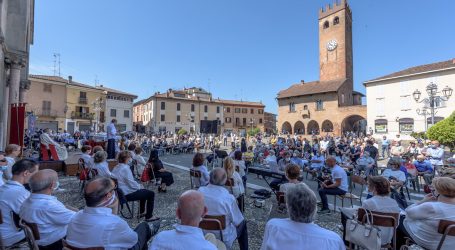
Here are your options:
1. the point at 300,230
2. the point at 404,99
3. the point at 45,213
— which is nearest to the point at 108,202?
the point at 45,213

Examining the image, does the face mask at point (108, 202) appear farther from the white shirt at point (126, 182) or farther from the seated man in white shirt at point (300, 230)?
the white shirt at point (126, 182)

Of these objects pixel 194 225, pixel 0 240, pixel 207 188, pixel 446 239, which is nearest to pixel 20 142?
pixel 0 240

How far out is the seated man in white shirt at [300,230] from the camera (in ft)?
6.16

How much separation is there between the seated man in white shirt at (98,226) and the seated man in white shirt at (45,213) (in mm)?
656

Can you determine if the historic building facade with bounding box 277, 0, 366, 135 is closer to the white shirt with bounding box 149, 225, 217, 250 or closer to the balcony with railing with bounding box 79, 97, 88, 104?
the balcony with railing with bounding box 79, 97, 88, 104

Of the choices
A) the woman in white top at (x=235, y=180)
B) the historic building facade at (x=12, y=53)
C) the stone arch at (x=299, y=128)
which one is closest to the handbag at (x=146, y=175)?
the woman in white top at (x=235, y=180)

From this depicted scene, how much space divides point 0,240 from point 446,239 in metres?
4.57

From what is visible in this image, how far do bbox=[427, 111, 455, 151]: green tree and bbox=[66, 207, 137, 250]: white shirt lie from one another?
17.2 metres

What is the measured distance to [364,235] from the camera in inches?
109

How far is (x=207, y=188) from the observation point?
11.5ft

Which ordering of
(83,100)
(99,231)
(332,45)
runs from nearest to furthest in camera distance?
(99,231) → (83,100) → (332,45)

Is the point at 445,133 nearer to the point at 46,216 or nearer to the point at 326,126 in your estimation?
the point at 46,216

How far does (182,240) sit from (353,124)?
4354cm

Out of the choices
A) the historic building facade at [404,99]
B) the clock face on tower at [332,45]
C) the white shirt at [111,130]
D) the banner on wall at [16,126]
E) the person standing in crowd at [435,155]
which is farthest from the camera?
the clock face on tower at [332,45]
